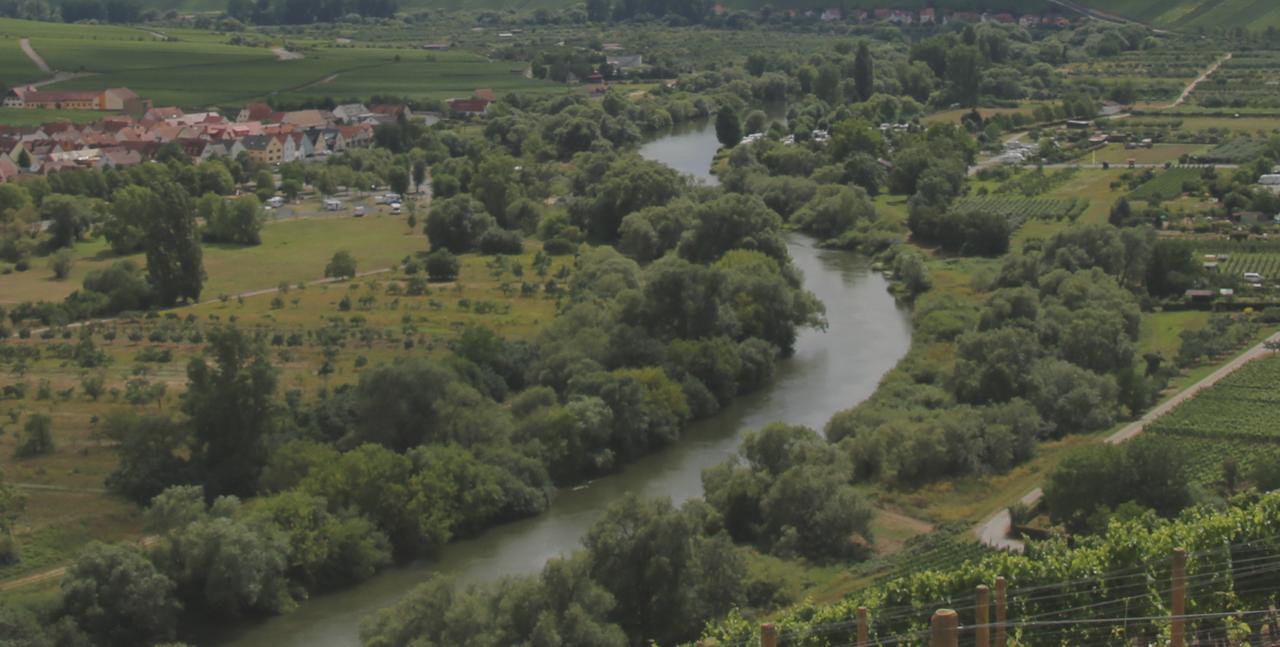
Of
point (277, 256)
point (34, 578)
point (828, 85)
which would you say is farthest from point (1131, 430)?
point (828, 85)

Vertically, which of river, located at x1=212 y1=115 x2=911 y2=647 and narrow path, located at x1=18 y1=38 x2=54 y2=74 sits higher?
narrow path, located at x1=18 y1=38 x2=54 y2=74

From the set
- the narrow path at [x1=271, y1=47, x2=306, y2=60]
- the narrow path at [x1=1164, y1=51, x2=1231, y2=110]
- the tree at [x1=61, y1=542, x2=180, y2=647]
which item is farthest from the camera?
the narrow path at [x1=271, y1=47, x2=306, y2=60]

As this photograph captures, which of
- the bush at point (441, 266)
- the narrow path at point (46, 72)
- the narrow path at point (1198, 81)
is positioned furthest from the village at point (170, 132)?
the narrow path at point (1198, 81)

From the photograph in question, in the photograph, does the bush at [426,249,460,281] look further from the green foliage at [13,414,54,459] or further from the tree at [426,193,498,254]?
the green foliage at [13,414,54,459]

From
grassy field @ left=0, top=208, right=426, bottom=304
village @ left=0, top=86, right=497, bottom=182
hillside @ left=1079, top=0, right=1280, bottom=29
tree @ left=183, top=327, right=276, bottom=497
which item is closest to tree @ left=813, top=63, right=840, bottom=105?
village @ left=0, top=86, right=497, bottom=182

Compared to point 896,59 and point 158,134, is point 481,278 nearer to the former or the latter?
point 158,134

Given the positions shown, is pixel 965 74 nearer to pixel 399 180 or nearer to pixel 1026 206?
pixel 1026 206
